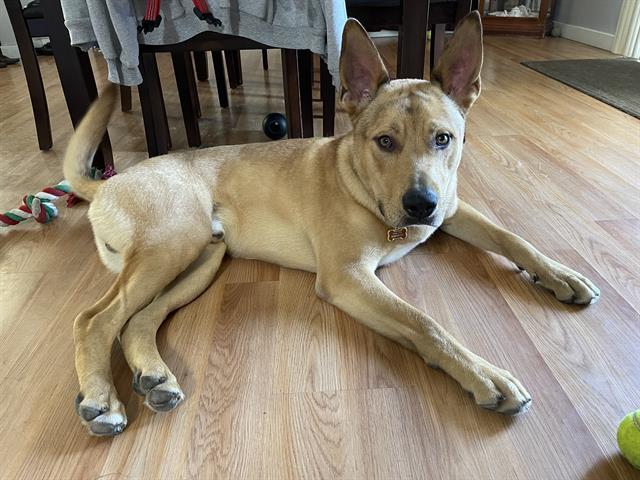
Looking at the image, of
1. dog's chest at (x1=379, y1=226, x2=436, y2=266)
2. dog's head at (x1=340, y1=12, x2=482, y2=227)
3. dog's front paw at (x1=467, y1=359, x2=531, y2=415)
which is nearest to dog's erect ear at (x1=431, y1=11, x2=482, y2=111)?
dog's head at (x1=340, y1=12, x2=482, y2=227)

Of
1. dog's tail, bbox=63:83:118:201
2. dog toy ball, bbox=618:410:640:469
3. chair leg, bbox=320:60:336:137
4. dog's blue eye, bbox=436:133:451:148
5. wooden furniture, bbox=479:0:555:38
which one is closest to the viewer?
dog toy ball, bbox=618:410:640:469

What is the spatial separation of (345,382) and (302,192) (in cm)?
88

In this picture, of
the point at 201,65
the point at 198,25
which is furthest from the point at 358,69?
the point at 201,65

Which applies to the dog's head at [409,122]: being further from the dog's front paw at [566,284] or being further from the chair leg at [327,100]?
the chair leg at [327,100]

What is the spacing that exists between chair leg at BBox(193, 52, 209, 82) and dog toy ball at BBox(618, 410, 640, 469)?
5.50m

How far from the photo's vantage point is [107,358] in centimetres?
144

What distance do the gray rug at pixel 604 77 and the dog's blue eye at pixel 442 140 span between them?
10.0 feet

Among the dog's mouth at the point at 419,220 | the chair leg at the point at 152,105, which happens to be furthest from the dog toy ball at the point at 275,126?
the dog's mouth at the point at 419,220

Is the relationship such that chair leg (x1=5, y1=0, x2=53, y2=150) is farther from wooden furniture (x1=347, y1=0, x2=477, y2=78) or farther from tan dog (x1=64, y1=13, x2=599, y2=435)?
wooden furniture (x1=347, y1=0, x2=477, y2=78)

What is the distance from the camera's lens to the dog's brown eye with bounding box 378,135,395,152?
1686 millimetres

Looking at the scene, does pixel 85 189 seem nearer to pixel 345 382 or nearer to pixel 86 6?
pixel 86 6

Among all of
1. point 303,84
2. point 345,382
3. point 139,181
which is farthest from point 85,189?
point 303,84

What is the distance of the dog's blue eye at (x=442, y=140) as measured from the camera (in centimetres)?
167

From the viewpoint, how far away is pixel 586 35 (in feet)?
23.2
